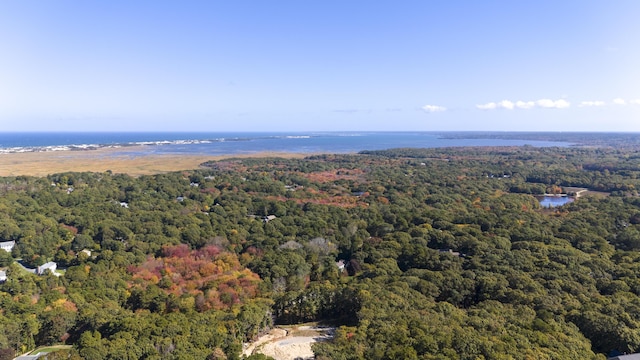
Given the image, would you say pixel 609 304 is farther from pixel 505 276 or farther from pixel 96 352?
pixel 96 352

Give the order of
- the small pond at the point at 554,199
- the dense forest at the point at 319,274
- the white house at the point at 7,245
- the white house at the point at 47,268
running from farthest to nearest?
the small pond at the point at 554,199 < the white house at the point at 7,245 < the white house at the point at 47,268 < the dense forest at the point at 319,274

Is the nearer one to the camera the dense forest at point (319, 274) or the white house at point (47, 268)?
the dense forest at point (319, 274)

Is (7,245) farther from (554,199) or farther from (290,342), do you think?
(554,199)

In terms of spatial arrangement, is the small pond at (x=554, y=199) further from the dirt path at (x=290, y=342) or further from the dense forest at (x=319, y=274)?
the dirt path at (x=290, y=342)

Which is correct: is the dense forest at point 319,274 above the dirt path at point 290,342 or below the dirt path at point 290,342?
above

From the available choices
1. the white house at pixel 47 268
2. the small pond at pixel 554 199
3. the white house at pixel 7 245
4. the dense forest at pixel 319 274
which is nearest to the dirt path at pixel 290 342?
the dense forest at pixel 319 274

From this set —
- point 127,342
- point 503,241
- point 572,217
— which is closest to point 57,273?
point 127,342
